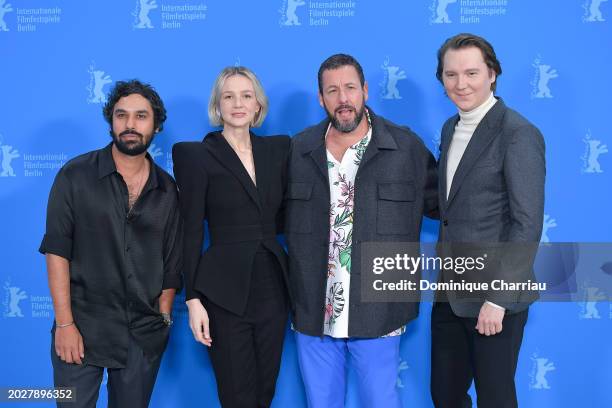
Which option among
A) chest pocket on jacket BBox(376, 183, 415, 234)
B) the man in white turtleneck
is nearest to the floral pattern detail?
chest pocket on jacket BBox(376, 183, 415, 234)

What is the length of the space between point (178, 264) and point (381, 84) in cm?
131

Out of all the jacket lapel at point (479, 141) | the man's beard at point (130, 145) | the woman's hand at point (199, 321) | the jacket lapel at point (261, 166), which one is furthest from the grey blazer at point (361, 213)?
the man's beard at point (130, 145)

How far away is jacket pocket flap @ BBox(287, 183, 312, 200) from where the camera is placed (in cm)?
235

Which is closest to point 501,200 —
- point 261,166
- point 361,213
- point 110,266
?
point 361,213

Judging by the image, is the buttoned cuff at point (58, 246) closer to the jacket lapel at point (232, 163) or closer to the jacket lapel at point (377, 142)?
the jacket lapel at point (232, 163)

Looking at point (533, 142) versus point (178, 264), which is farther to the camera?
point (178, 264)

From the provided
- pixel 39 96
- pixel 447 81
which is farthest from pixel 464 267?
pixel 39 96

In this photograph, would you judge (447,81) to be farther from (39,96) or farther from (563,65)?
(39,96)

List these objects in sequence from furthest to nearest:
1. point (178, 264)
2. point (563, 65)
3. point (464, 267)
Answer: point (563, 65), point (178, 264), point (464, 267)

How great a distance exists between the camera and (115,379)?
2270 millimetres

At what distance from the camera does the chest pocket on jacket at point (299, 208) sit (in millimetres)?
2354

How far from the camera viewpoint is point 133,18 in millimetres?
2908

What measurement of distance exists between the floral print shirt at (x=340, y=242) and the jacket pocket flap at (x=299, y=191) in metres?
0.09

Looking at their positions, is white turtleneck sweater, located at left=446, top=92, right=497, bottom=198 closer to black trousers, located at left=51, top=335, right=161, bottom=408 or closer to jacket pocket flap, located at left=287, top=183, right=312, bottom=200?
jacket pocket flap, located at left=287, top=183, right=312, bottom=200
